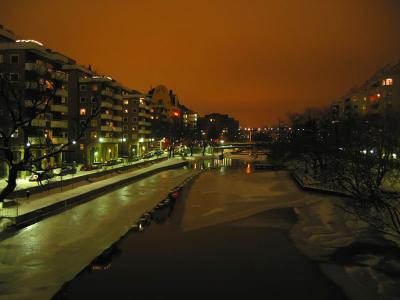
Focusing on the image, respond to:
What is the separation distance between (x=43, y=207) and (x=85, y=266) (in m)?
9.94

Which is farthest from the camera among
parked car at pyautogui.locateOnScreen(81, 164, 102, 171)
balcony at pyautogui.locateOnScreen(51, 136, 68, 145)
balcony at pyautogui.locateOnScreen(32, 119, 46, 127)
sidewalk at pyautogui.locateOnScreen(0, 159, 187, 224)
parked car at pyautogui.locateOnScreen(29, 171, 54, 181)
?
balcony at pyautogui.locateOnScreen(51, 136, 68, 145)

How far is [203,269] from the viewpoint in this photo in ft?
50.2

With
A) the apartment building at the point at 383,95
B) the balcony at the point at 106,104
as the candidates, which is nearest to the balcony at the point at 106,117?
the balcony at the point at 106,104

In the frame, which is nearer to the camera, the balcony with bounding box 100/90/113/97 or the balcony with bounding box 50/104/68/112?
the balcony with bounding box 50/104/68/112

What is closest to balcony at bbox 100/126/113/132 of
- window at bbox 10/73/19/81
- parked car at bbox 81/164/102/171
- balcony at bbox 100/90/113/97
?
balcony at bbox 100/90/113/97

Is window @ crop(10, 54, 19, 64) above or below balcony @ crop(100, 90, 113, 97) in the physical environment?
above

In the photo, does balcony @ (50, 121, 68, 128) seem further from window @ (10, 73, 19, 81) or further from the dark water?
the dark water

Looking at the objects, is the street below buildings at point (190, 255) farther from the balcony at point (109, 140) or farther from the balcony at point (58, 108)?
the balcony at point (109, 140)

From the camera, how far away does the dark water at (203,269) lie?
1308 cm

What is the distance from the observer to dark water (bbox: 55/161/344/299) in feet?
42.9

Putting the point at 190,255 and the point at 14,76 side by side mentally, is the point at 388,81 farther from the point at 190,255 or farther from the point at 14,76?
the point at 190,255

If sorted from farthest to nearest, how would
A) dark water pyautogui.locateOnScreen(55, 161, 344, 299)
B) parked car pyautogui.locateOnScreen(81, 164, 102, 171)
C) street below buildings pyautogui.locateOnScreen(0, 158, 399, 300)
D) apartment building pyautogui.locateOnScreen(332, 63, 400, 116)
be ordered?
apartment building pyautogui.locateOnScreen(332, 63, 400, 116)
parked car pyautogui.locateOnScreen(81, 164, 102, 171)
street below buildings pyautogui.locateOnScreen(0, 158, 399, 300)
dark water pyautogui.locateOnScreen(55, 161, 344, 299)

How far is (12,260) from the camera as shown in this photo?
50.7 feet

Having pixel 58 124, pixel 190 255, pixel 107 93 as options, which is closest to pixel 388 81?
pixel 107 93
